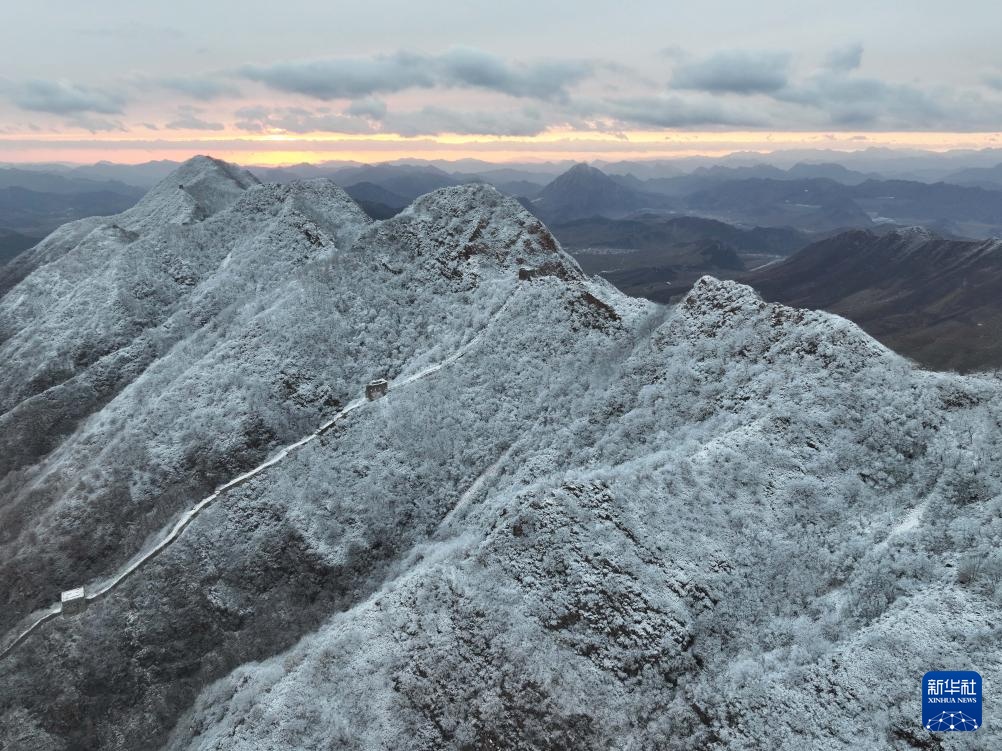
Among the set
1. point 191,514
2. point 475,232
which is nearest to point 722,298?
point 475,232

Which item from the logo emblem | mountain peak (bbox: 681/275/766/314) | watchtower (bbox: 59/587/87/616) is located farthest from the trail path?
the logo emblem

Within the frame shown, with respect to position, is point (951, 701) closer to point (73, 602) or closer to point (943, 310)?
point (73, 602)

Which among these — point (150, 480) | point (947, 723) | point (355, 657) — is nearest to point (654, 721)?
point (947, 723)

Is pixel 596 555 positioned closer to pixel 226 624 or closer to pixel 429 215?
pixel 226 624

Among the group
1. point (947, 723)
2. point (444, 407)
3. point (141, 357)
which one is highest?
point (141, 357)

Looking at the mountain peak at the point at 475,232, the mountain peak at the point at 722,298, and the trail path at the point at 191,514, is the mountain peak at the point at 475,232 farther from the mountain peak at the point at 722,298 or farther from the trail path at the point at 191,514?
the mountain peak at the point at 722,298
